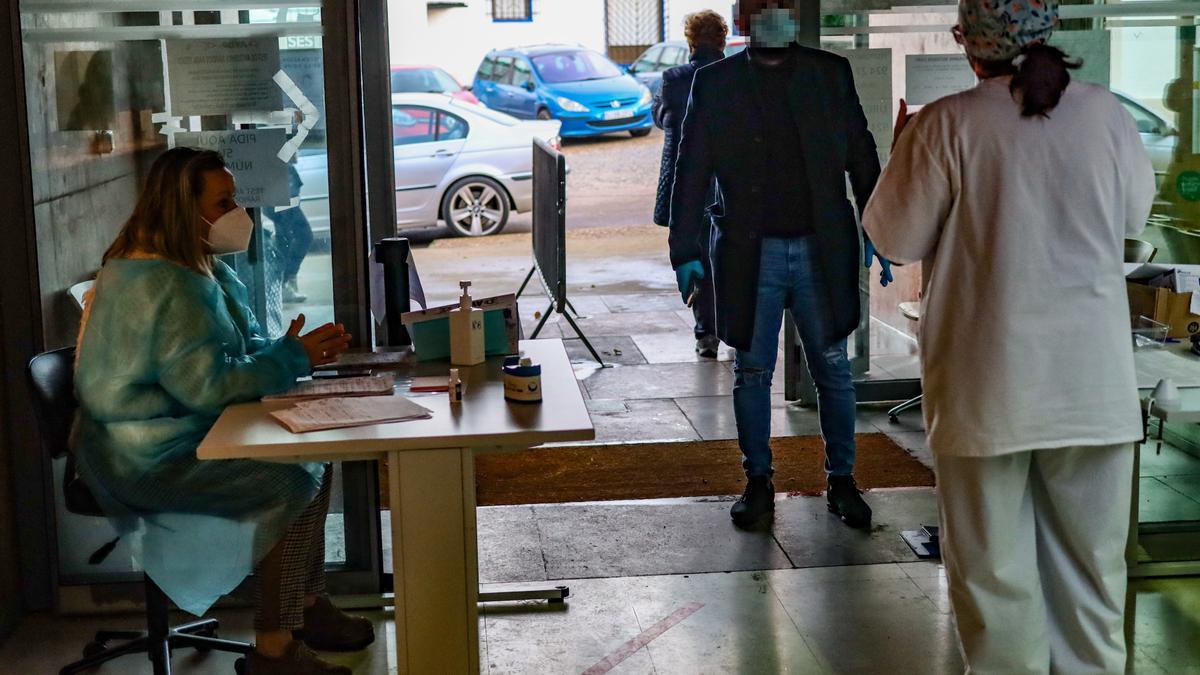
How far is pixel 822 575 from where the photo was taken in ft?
14.0

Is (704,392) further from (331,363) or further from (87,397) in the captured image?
(87,397)

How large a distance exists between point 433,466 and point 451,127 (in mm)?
9267

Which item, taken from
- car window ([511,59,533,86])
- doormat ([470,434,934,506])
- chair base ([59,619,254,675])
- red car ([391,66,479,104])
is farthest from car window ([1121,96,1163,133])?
car window ([511,59,533,86])

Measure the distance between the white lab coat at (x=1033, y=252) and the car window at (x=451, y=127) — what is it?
9288mm

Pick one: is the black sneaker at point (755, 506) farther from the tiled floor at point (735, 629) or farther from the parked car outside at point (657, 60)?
the parked car outside at point (657, 60)

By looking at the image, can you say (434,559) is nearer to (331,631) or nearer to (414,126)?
(331,631)

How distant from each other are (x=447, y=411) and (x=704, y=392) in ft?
12.1

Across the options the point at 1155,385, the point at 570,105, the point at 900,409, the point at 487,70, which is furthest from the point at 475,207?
the point at 1155,385

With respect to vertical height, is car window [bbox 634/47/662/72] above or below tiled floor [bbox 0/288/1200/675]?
above

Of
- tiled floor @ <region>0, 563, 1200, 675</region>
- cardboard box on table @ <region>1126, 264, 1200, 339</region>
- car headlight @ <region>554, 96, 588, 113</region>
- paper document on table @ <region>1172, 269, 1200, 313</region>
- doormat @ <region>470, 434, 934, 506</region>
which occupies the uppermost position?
car headlight @ <region>554, 96, 588, 113</region>

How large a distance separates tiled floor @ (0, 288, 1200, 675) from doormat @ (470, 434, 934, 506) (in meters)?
0.14

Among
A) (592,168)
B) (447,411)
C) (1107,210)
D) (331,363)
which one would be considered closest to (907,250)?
(1107,210)

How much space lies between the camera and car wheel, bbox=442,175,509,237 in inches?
479

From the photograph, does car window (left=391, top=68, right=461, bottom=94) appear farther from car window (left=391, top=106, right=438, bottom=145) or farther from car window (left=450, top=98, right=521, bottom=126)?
car window (left=391, top=106, right=438, bottom=145)
